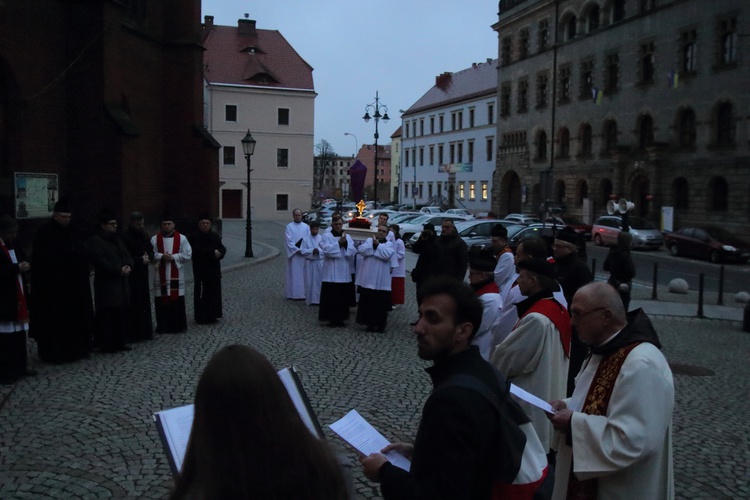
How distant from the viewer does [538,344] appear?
182 inches

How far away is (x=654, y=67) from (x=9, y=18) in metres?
37.3

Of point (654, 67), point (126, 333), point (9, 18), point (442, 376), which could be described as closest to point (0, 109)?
point (9, 18)

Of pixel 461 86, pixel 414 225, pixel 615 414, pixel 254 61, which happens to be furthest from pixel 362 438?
pixel 461 86

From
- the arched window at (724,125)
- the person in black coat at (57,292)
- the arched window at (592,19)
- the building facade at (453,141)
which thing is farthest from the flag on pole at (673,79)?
the person in black coat at (57,292)

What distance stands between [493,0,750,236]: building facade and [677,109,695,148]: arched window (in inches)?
2.4

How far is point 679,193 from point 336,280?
3419cm

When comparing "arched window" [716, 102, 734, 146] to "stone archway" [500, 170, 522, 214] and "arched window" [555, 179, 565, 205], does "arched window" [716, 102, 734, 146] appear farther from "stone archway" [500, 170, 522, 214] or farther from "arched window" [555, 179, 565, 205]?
"stone archway" [500, 170, 522, 214]

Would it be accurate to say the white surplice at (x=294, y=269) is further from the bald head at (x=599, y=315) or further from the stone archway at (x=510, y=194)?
the stone archway at (x=510, y=194)

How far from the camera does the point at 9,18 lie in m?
16.7

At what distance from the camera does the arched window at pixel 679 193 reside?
134ft

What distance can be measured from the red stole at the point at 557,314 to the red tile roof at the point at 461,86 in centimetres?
Result: 6422

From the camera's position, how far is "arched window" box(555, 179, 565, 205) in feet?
174

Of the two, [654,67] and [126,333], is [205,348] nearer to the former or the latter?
[126,333]

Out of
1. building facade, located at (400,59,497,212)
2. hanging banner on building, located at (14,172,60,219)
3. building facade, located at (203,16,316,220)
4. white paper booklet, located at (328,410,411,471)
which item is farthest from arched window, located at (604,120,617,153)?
white paper booklet, located at (328,410,411,471)
